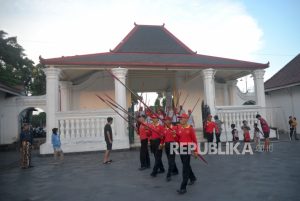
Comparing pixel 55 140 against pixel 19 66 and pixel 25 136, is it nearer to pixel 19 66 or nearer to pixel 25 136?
pixel 25 136

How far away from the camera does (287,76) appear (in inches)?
748

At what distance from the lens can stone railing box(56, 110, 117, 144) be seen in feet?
38.2

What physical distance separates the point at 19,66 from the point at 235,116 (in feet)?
76.2

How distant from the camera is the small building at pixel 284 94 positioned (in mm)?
17453

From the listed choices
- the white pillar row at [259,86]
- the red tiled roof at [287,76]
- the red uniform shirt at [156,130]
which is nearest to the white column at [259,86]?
the white pillar row at [259,86]

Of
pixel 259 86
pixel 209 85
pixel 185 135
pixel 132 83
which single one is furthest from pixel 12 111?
pixel 259 86

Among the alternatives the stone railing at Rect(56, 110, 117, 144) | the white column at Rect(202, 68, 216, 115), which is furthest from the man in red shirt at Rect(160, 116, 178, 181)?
the white column at Rect(202, 68, 216, 115)

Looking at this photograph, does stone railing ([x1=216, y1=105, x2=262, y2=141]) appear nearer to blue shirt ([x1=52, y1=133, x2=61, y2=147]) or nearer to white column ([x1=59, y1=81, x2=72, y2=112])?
blue shirt ([x1=52, y1=133, x2=61, y2=147])

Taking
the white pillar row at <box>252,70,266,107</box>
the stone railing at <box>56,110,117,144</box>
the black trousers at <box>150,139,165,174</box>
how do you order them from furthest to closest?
the white pillar row at <box>252,70,266,107</box>
the stone railing at <box>56,110,117,144</box>
the black trousers at <box>150,139,165,174</box>

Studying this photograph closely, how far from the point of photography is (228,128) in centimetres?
1321

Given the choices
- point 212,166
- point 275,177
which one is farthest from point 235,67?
point 275,177

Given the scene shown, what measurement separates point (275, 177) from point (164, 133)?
2621 mm

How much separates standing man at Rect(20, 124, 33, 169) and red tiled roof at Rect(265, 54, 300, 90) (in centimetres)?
1468

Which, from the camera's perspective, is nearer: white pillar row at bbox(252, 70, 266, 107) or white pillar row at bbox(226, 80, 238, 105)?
white pillar row at bbox(252, 70, 266, 107)
